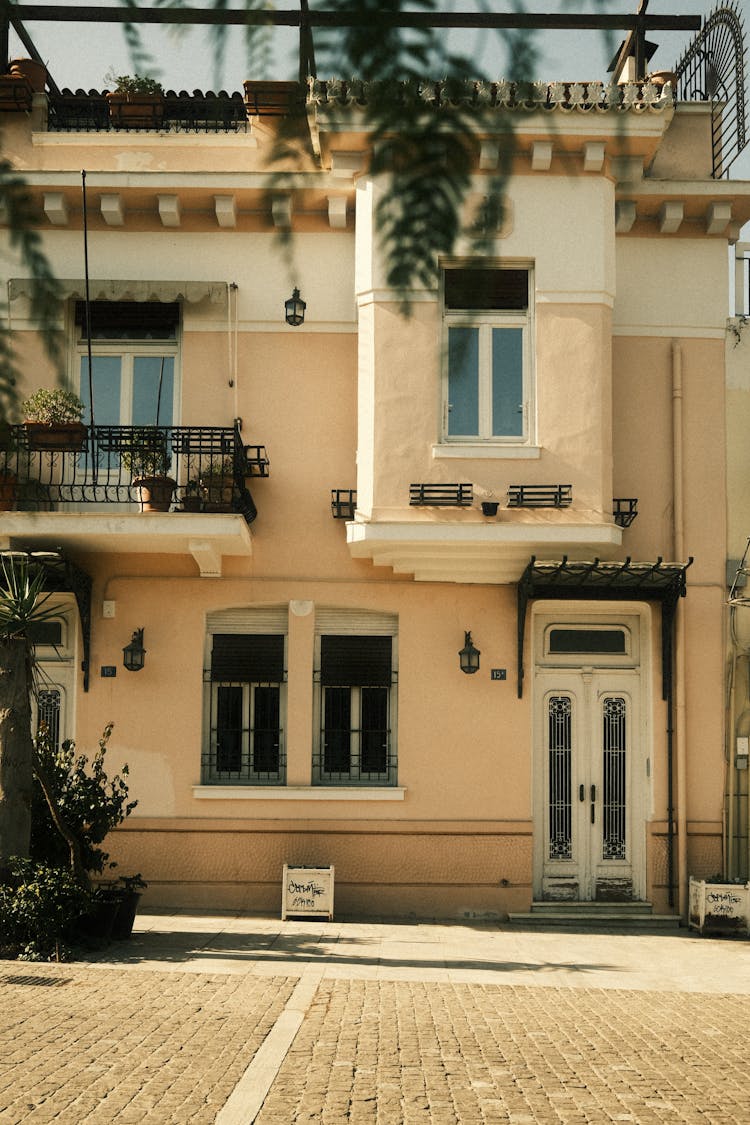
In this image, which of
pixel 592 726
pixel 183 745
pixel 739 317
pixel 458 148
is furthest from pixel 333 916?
pixel 458 148

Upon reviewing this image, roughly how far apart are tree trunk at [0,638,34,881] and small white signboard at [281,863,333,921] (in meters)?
2.96

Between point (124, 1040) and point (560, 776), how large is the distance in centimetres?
682

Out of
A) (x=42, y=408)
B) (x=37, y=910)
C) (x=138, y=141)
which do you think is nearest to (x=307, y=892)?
(x=37, y=910)

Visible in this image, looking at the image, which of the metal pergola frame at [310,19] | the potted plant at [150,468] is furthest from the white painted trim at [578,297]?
the metal pergola frame at [310,19]

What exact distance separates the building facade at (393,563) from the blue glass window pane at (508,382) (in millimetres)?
31

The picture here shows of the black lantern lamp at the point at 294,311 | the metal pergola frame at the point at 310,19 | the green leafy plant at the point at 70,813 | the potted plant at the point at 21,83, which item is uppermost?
the black lantern lamp at the point at 294,311

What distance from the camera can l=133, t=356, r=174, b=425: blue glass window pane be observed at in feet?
45.6

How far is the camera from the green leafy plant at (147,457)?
1304 centimetres

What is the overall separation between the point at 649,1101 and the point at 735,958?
5.17m

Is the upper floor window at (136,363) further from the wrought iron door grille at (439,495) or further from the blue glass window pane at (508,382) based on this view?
the blue glass window pane at (508,382)

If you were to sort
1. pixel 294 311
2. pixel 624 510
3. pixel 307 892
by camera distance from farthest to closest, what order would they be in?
pixel 624 510, pixel 294 311, pixel 307 892

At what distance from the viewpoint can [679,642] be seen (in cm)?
1362

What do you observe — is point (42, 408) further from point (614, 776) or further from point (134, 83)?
point (614, 776)

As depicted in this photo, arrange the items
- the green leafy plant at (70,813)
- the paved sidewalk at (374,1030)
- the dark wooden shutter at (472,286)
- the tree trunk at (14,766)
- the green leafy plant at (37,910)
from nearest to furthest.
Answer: the dark wooden shutter at (472,286)
the paved sidewalk at (374,1030)
the green leafy plant at (37,910)
the tree trunk at (14,766)
the green leafy plant at (70,813)
